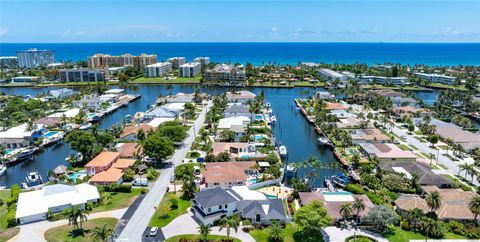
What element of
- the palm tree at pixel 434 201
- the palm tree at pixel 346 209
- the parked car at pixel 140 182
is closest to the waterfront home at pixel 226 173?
the parked car at pixel 140 182

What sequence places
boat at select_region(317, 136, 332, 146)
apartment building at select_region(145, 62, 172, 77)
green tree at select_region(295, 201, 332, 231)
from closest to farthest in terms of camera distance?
green tree at select_region(295, 201, 332, 231), boat at select_region(317, 136, 332, 146), apartment building at select_region(145, 62, 172, 77)

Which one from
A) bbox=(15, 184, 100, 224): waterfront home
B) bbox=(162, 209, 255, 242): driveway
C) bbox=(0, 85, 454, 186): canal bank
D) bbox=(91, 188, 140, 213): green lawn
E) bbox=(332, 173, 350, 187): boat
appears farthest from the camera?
bbox=(0, 85, 454, 186): canal bank

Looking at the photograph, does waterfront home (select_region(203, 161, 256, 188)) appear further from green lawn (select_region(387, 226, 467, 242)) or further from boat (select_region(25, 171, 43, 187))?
boat (select_region(25, 171, 43, 187))

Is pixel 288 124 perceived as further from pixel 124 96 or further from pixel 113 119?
pixel 124 96

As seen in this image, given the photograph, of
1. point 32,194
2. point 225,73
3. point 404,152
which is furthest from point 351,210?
point 225,73

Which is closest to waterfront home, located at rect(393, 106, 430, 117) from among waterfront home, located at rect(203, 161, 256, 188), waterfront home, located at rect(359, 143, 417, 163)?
waterfront home, located at rect(359, 143, 417, 163)

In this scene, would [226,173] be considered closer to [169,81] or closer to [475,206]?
[475,206]

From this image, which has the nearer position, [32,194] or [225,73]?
[32,194]

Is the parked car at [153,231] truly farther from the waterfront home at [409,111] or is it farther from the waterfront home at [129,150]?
the waterfront home at [409,111]
